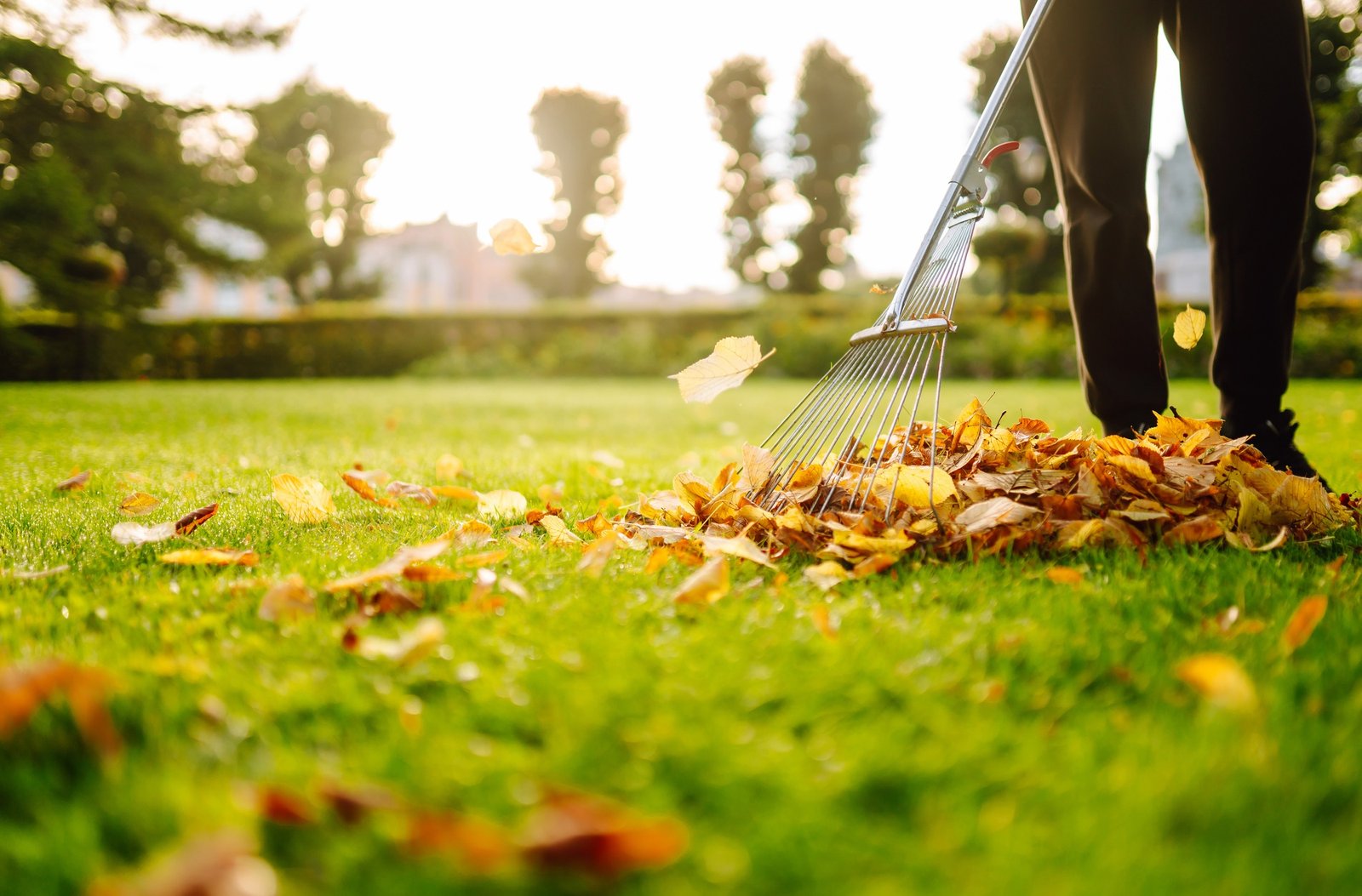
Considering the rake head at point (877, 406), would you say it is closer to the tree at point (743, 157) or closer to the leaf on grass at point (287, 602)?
the leaf on grass at point (287, 602)

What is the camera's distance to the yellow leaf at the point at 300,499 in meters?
2.02

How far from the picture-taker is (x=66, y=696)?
871mm

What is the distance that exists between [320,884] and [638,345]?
44.6 ft

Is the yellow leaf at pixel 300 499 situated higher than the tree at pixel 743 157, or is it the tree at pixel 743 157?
the tree at pixel 743 157

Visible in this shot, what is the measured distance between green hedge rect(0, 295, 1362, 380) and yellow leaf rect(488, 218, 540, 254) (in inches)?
425

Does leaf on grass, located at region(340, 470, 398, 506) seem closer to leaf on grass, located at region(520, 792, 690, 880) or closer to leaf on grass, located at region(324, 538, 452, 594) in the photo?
leaf on grass, located at region(324, 538, 452, 594)

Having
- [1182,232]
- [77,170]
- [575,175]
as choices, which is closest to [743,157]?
[575,175]

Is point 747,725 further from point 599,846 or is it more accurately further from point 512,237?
point 512,237

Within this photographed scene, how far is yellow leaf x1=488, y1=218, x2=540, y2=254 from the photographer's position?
2148mm

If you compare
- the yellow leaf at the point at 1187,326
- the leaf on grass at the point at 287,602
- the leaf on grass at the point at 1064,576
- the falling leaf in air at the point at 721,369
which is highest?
the yellow leaf at the point at 1187,326

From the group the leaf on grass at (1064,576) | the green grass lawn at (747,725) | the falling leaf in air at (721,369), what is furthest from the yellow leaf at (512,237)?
the leaf on grass at (1064,576)

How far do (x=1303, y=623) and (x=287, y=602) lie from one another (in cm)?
137

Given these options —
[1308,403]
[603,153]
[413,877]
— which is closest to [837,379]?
[413,877]

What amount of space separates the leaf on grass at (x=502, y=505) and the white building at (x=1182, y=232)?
2173cm
